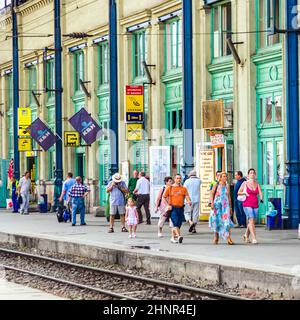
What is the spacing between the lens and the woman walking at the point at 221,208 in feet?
94.5

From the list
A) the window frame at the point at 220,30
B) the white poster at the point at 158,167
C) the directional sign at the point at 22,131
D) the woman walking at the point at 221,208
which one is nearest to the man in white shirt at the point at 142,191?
the white poster at the point at 158,167

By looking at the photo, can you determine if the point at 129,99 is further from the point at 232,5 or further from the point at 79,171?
the point at 79,171

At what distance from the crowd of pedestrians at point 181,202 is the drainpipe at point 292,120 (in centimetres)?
130

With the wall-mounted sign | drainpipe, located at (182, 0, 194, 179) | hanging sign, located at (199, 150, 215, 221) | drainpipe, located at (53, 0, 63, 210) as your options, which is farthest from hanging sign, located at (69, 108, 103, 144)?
drainpipe, located at (182, 0, 194, 179)

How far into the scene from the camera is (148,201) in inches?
1540

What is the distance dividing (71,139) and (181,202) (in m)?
21.5

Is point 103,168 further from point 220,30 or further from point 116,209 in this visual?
point 116,209

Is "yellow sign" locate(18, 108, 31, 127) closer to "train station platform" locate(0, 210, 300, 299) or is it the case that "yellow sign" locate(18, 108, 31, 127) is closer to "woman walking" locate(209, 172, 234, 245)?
"train station platform" locate(0, 210, 300, 299)

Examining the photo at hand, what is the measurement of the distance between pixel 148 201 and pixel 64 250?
712cm

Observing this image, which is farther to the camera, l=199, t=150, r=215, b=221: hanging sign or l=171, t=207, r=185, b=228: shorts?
l=199, t=150, r=215, b=221: hanging sign

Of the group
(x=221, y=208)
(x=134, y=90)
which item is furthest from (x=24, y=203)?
(x=221, y=208)

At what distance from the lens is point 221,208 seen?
94.9 ft

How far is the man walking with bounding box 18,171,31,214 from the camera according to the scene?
51188mm

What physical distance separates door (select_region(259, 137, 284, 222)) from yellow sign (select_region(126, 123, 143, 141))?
7842 mm
